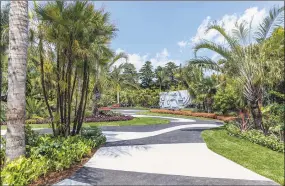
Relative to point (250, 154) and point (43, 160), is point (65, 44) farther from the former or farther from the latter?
point (250, 154)

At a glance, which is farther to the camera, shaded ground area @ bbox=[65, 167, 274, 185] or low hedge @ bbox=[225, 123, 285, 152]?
low hedge @ bbox=[225, 123, 285, 152]

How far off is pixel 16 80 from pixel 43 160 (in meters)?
1.71

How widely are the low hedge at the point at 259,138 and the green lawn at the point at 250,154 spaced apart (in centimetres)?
27

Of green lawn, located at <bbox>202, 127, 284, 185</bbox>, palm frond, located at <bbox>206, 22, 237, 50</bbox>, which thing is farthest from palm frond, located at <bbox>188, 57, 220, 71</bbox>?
green lawn, located at <bbox>202, 127, 284, 185</bbox>

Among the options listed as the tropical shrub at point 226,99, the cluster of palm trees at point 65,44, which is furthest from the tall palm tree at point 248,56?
the tropical shrub at point 226,99

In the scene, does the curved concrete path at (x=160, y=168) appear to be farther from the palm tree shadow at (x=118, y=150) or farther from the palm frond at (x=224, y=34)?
the palm frond at (x=224, y=34)

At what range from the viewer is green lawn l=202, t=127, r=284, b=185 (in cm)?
597

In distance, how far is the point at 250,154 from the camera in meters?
7.48

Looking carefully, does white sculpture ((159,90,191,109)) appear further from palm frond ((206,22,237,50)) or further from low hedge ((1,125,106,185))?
low hedge ((1,125,106,185))

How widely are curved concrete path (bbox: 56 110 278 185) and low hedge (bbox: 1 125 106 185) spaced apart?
0.36 metres

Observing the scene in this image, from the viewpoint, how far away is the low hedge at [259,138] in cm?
840

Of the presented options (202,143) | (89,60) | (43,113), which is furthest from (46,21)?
(43,113)

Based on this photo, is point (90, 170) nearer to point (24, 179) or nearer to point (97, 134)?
point (24, 179)

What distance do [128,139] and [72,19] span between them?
16.4ft
